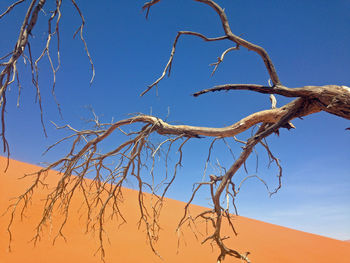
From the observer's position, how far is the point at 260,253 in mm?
11211

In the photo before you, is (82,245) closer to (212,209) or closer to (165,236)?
(165,236)

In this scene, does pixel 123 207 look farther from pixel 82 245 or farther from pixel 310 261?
pixel 310 261

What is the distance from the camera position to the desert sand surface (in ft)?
23.5

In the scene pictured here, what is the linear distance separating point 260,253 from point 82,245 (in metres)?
7.23

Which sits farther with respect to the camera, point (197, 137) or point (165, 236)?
point (165, 236)

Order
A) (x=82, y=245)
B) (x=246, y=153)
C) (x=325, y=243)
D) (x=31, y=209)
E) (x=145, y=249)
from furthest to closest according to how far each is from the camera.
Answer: (x=325, y=243)
(x=31, y=209)
(x=145, y=249)
(x=82, y=245)
(x=246, y=153)

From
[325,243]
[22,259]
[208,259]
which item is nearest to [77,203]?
[22,259]

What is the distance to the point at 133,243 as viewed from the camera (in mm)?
8898

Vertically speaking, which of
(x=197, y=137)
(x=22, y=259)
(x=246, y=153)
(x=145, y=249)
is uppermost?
(x=197, y=137)

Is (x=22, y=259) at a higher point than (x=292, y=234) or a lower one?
lower

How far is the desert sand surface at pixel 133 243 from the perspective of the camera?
23.5 feet

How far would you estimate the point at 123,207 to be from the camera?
13.7m

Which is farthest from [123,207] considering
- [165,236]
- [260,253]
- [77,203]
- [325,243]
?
[325,243]

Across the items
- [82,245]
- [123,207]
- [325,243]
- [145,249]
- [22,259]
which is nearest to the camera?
[22,259]
